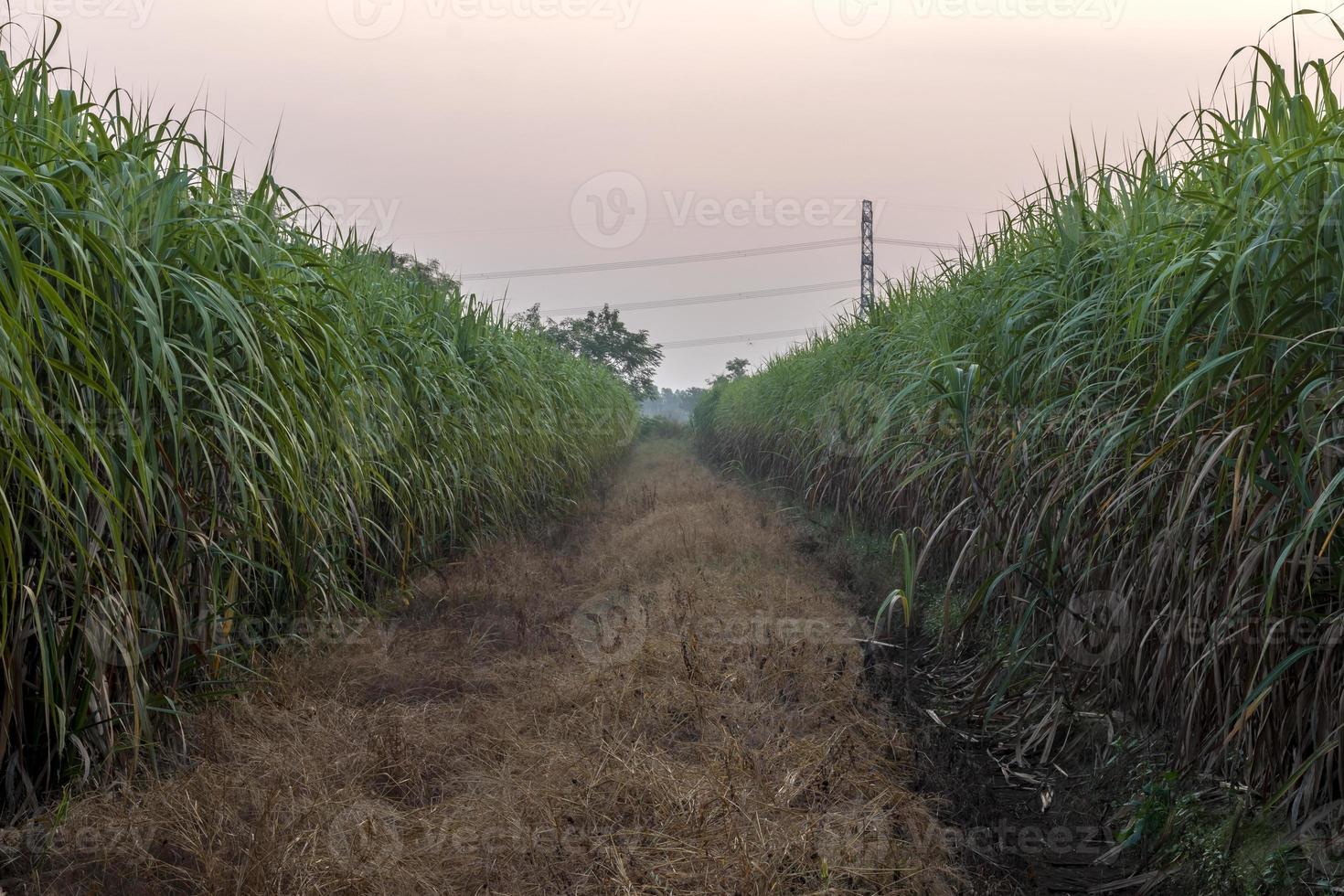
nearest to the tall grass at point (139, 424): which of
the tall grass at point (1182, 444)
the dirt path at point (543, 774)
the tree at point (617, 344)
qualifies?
the dirt path at point (543, 774)

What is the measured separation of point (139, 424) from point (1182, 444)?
2.46 m

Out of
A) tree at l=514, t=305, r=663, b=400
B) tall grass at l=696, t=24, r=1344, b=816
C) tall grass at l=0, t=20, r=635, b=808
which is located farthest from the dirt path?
tree at l=514, t=305, r=663, b=400

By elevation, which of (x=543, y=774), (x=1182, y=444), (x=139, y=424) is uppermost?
(x=139, y=424)

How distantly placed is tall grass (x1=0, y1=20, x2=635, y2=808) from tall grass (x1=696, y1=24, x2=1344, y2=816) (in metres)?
1.93

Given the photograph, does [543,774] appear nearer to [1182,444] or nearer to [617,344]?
[1182,444]

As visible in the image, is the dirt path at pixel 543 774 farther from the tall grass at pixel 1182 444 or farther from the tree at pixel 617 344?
the tree at pixel 617 344

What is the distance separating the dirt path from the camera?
175 centimetres

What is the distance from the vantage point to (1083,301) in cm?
256

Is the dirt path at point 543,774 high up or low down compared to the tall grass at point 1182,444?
down

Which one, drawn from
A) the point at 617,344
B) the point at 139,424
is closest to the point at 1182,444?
the point at 139,424

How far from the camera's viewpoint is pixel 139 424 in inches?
77.7

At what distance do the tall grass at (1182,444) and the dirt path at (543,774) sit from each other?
2.05ft

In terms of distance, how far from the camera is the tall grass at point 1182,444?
63.0 inches

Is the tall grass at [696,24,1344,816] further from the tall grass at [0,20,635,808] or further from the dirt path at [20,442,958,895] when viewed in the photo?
the tall grass at [0,20,635,808]
